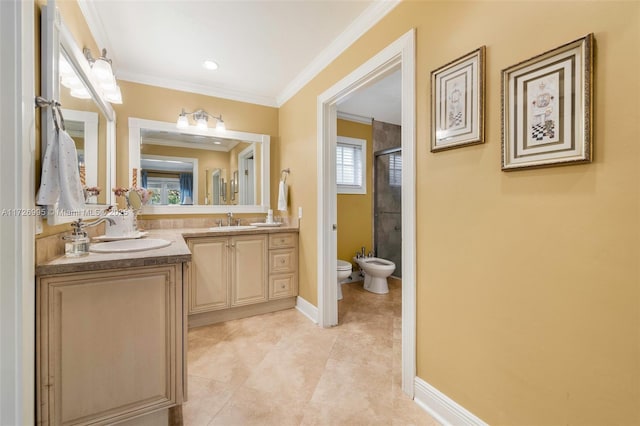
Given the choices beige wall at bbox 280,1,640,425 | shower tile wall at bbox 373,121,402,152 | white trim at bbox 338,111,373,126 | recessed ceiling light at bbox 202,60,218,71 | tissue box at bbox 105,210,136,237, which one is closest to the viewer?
beige wall at bbox 280,1,640,425

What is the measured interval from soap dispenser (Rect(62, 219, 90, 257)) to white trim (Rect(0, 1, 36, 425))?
0.27 metres

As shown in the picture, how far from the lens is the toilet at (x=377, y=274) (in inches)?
126

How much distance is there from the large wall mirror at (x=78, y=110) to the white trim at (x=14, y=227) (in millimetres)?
186

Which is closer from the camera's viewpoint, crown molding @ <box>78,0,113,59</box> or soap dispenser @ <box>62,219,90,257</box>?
soap dispenser @ <box>62,219,90,257</box>

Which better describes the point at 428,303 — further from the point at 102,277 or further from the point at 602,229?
the point at 102,277

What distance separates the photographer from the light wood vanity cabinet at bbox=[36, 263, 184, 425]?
1050 mm

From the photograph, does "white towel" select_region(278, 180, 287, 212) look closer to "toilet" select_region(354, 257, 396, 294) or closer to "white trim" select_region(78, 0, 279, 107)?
"white trim" select_region(78, 0, 279, 107)

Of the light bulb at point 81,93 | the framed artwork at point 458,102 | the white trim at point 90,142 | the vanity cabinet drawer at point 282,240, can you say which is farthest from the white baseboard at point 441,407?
the light bulb at point 81,93

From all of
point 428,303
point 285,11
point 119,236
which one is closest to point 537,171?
point 428,303

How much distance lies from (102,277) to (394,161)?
3.69m

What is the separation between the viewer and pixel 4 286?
0.90m

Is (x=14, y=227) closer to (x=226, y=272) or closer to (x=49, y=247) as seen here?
(x=49, y=247)

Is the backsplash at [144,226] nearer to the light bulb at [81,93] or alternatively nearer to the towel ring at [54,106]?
the towel ring at [54,106]

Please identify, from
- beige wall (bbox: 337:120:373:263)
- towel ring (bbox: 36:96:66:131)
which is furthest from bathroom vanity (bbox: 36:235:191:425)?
beige wall (bbox: 337:120:373:263)
